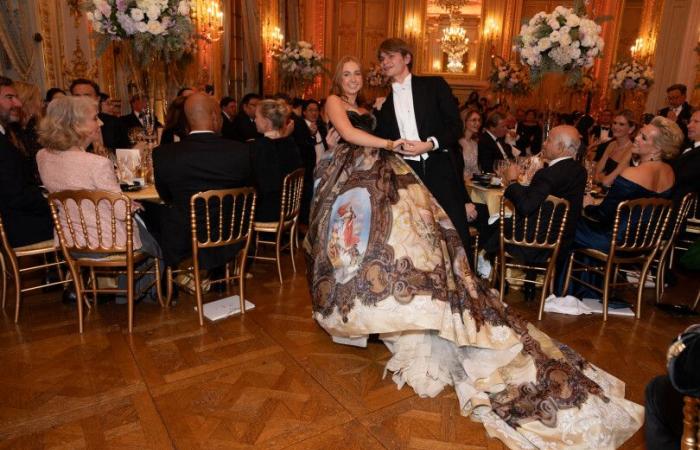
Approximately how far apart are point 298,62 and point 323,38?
332 centimetres

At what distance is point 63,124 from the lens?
272 cm

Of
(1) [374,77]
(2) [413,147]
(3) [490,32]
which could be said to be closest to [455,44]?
(3) [490,32]

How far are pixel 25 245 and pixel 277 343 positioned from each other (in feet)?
5.74

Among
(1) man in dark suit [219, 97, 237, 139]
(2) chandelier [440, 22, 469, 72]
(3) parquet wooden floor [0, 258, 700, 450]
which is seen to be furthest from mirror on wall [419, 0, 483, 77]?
(3) parquet wooden floor [0, 258, 700, 450]

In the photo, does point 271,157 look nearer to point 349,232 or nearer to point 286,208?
point 286,208

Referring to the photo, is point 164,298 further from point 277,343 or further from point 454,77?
point 454,77

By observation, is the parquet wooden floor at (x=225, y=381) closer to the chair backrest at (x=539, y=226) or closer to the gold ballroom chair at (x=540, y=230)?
the gold ballroom chair at (x=540, y=230)

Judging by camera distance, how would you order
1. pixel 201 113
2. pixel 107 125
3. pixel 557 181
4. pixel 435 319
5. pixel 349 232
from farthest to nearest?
pixel 107 125 < pixel 557 181 < pixel 201 113 < pixel 349 232 < pixel 435 319

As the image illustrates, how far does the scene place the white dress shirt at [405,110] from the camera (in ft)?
9.36

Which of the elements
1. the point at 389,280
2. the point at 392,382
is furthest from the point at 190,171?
the point at 392,382

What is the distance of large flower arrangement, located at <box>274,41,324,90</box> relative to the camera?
9.40 m

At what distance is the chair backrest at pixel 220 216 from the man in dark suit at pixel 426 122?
0.99m

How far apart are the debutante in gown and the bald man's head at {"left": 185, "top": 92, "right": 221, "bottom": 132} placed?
2.81 ft

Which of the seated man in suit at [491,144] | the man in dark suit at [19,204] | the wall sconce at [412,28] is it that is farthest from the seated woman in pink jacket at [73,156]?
the wall sconce at [412,28]
